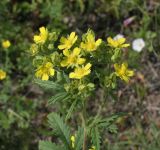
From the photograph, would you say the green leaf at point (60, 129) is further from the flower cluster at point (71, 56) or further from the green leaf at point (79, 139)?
the flower cluster at point (71, 56)

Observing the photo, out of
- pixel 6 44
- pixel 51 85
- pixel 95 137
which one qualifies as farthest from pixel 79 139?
pixel 6 44

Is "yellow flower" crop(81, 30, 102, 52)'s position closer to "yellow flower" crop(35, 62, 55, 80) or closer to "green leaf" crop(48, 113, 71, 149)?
"yellow flower" crop(35, 62, 55, 80)

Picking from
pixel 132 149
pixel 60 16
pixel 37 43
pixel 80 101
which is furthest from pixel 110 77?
pixel 60 16

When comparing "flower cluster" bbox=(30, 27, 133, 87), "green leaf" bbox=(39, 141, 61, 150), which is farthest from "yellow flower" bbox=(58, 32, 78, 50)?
"green leaf" bbox=(39, 141, 61, 150)

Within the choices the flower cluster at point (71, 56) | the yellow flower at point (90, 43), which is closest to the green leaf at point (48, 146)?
the flower cluster at point (71, 56)

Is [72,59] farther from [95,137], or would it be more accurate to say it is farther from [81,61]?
[95,137]

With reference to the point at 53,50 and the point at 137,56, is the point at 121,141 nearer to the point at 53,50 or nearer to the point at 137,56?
the point at 137,56

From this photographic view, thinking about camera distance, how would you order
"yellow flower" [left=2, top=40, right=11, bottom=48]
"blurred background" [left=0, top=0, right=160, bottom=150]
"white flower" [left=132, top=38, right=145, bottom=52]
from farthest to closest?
1. "white flower" [left=132, top=38, right=145, bottom=52]
2. "yellow flower" [left=2, top=40, right=11, bottom=48]
3. "blurred background" [left=0, top=0, right=160, bottom=150]
